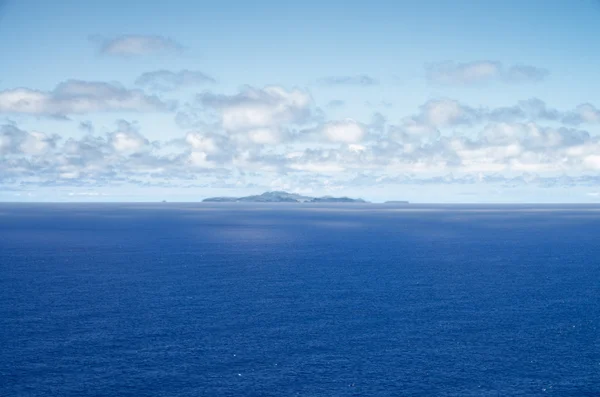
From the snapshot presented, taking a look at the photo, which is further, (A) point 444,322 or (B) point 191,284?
(B) point 191,284

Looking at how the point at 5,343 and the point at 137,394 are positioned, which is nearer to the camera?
the point at 137,394

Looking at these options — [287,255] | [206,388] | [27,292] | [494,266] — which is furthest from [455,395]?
[287,255]

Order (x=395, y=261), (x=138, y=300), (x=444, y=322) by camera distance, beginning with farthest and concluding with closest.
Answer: (x=395, y=261)
(x=138, y=300)
(x=444, y=322)

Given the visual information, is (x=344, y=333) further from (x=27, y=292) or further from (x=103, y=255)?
(x=103, y=255)

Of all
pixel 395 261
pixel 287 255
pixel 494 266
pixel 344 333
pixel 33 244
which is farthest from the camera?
pixel 33 244

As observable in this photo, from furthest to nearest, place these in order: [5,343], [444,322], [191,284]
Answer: [191,284] < [444,322] < [5,343]

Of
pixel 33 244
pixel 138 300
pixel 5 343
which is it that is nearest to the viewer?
pixel 5 343

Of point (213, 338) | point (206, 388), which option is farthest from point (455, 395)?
point (213, 338)

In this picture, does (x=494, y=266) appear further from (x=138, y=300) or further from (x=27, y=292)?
(x=27, y=292)

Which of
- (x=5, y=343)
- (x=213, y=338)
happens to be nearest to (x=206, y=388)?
(x=213, y=338)
